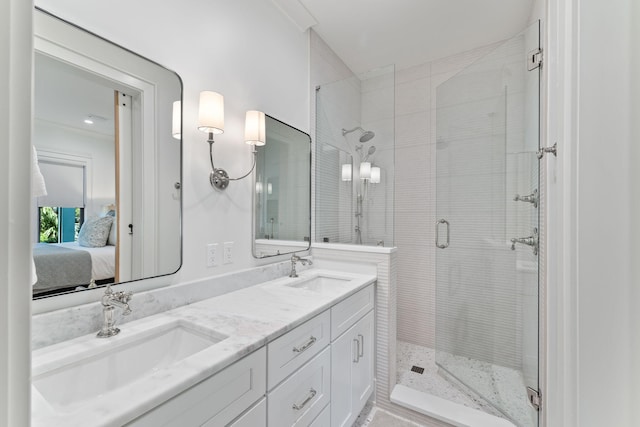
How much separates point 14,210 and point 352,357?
1628 mm

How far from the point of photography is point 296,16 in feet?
6.71

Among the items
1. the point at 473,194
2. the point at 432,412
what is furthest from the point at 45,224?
the point at 473,194

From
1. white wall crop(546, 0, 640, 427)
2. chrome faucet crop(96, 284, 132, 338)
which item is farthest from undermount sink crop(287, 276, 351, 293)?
white wall crop(546, 0, 640, 427)

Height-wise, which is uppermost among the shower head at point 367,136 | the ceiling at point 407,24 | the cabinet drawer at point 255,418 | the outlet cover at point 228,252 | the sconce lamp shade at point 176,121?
the ceiling at point 407,24

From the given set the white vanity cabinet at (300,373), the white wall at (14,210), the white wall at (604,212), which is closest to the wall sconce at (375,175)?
the white vanity cabinet at (300,373)

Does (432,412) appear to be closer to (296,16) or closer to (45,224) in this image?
(45,224)

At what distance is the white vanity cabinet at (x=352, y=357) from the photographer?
4.73 feet

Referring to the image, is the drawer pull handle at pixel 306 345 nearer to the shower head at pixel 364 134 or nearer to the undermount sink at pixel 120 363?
the undermount sink at pixel 120 363

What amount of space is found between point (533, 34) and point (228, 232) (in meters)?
2.09

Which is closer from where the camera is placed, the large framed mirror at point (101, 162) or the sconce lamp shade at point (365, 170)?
the large framed mirror at point (101, 162)

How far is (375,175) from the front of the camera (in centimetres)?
228

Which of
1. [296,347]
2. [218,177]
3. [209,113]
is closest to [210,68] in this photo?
[209,113]

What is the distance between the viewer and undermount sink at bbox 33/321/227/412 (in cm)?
79

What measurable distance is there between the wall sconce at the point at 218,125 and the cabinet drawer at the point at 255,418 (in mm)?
1008
